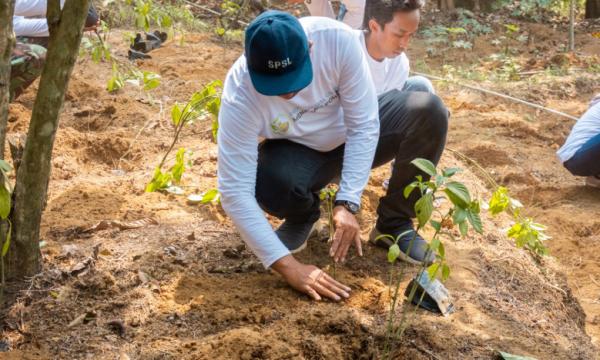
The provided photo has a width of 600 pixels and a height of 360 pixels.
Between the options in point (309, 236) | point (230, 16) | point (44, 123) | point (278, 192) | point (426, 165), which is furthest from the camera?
point (230, 16)

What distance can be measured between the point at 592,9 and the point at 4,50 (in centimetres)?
972

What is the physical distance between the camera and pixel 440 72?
7547mm

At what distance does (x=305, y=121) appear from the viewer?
2.82m

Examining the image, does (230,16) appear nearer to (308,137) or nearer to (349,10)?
(349,10)

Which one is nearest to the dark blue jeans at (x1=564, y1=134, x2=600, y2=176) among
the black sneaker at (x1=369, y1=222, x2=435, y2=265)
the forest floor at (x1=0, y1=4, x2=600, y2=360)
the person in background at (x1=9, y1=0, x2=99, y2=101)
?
the forest floor at (x1=0, y1=4, x2=600, y2=360)

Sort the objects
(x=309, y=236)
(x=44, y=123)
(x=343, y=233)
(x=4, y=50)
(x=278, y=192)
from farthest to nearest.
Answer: (x=309, y=236), (x=278, y=192), (x=343, y=233), (x=44, y=123), (x=4, y=50)

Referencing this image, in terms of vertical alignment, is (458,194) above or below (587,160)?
above

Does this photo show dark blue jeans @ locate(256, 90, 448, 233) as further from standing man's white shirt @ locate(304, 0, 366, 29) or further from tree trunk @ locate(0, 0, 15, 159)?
standing man's white shirt @ locate(304, 0, 366, 29)

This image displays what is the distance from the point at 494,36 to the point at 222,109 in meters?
7.11

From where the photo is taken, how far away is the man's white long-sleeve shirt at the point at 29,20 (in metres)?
4.55

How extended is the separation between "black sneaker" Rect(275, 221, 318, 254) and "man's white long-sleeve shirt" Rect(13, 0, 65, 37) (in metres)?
2.42

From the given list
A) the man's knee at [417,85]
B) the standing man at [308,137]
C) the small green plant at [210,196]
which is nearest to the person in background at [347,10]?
the man's knee at [417,85]

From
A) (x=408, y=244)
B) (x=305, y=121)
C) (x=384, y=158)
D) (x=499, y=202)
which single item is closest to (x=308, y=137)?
(x=305, y=121)

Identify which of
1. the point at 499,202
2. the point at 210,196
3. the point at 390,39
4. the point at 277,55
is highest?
the point at 277,55
